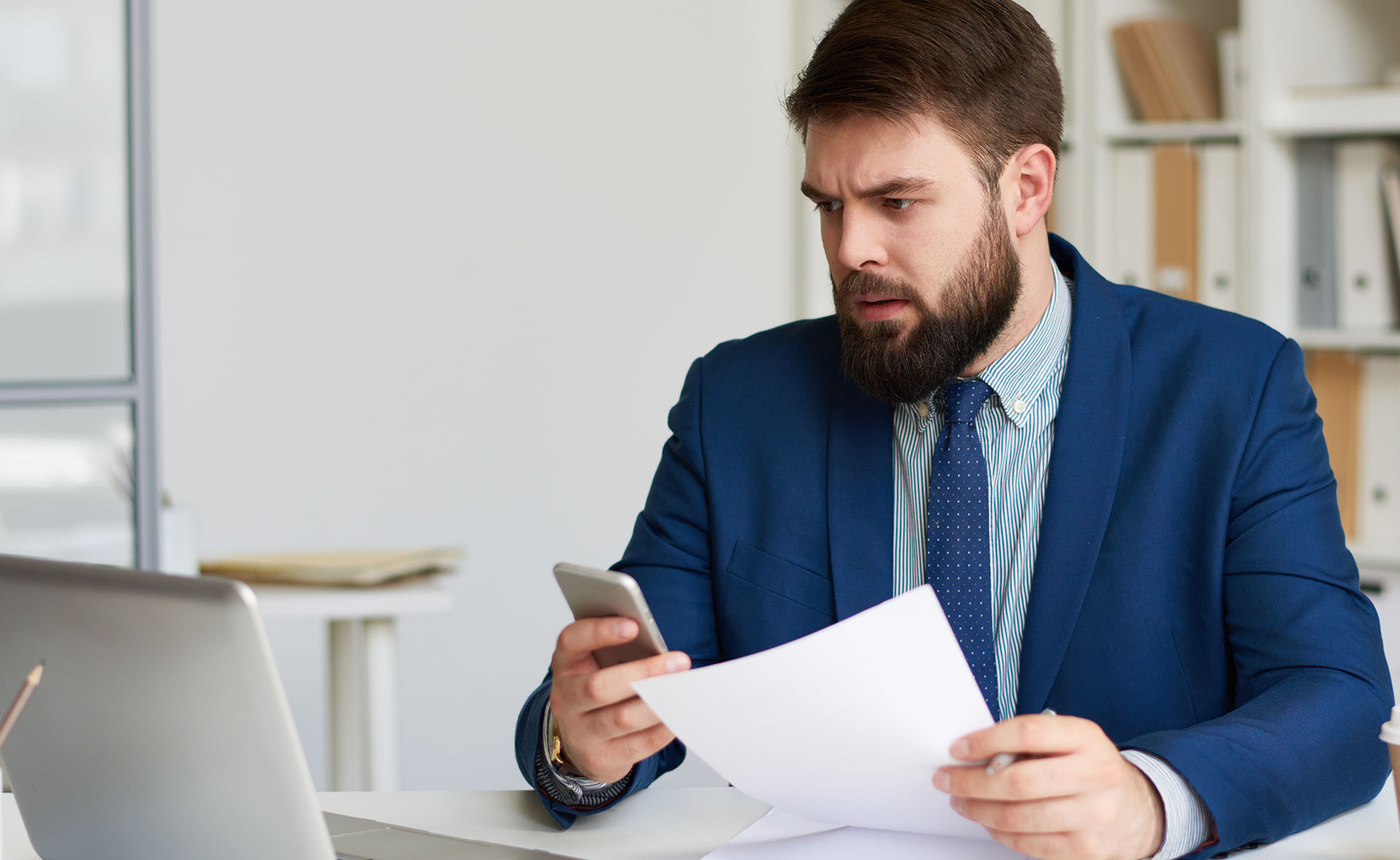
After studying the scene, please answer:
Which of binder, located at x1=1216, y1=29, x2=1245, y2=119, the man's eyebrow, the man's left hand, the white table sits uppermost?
binder, located at x1=1216, y1=29, x2=1245, y2=119

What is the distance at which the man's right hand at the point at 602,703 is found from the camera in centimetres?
94

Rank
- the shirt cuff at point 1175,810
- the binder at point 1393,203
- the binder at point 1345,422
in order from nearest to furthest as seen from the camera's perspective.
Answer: the shirt cuff at point 1175,810, the binder at point 1393,203, the binder at point 1345,422

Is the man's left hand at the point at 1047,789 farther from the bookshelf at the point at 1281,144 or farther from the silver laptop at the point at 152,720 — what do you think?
the bookshelf at the point at 1281,144

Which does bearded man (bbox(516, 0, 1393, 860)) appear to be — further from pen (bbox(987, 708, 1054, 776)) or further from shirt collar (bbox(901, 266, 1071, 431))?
pen (bbox(987, 708, 1054, 776))

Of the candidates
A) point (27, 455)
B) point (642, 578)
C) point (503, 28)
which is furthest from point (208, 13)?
point (642, 578)

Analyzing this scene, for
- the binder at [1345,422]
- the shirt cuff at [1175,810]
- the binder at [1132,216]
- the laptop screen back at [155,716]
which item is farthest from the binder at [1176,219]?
the laptop screen back at [155,716]

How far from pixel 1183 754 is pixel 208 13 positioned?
222cm

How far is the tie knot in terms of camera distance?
1328 mm

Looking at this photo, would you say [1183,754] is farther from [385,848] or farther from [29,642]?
[29,642]

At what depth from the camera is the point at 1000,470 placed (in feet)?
4.32

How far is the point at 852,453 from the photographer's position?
4.45 ft

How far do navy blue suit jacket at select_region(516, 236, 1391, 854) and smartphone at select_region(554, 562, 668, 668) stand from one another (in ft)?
0.73

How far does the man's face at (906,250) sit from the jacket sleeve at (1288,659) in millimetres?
273

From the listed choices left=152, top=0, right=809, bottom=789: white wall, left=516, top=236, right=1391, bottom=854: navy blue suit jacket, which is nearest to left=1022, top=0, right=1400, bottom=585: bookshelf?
left=152, top=0, right=809, bottom=789: white wall
